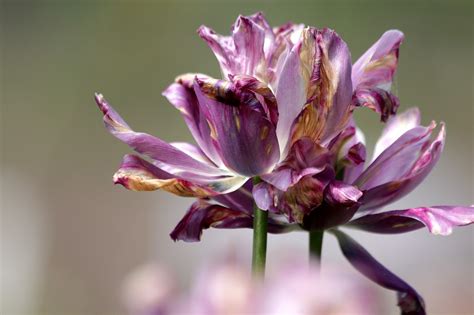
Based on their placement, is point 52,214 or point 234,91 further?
point 52,214

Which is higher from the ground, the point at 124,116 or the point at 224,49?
the point at 224,49

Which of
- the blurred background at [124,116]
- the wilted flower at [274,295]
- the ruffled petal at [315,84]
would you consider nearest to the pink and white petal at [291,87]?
the ruffled petal at [315,84]

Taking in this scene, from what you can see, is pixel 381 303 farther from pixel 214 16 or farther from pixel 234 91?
pixel 214 16

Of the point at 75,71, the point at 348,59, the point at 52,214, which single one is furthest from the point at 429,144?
the point at 75,71

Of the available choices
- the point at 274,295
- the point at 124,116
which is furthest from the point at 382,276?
the point at 124,116

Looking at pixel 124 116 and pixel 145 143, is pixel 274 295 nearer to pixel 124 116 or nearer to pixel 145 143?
pixel 145 143
